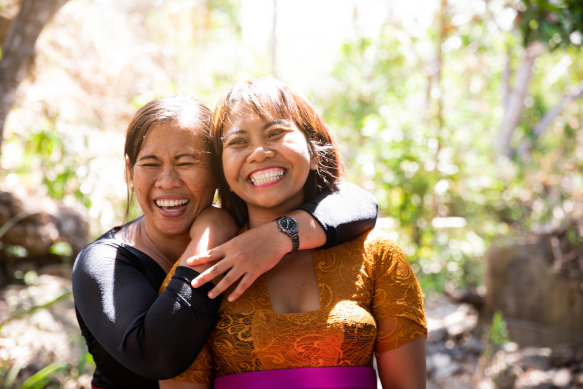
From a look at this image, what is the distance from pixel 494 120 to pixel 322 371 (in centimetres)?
1321

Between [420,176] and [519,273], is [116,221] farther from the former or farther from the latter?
[519,273]

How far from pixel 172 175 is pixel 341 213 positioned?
56 cm

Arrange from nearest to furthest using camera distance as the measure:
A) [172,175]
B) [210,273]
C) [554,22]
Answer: [210,273]
[172,175]
[554,22]

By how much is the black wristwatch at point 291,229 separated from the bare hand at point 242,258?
0.05ft

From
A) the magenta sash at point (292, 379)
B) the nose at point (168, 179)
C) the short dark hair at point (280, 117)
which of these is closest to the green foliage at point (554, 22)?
the short dark hair at point (280, 117)

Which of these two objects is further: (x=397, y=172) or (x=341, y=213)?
(x=397, y=172)

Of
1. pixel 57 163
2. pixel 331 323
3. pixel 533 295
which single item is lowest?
pixel 533 295

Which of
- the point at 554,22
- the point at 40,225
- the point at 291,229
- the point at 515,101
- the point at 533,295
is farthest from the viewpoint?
the point at 515,101

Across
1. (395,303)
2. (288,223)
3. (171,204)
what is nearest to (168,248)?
(171,204)

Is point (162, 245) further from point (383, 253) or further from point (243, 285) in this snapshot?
point (383, 253)

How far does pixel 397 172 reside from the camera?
16.4 feet

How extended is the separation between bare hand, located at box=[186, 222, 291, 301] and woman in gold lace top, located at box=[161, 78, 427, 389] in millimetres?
56

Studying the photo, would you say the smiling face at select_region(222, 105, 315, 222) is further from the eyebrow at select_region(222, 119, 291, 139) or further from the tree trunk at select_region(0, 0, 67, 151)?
the tree trunk at select_region(0, 0, 67, 151)

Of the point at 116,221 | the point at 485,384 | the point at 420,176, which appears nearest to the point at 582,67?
the point at 420,176
